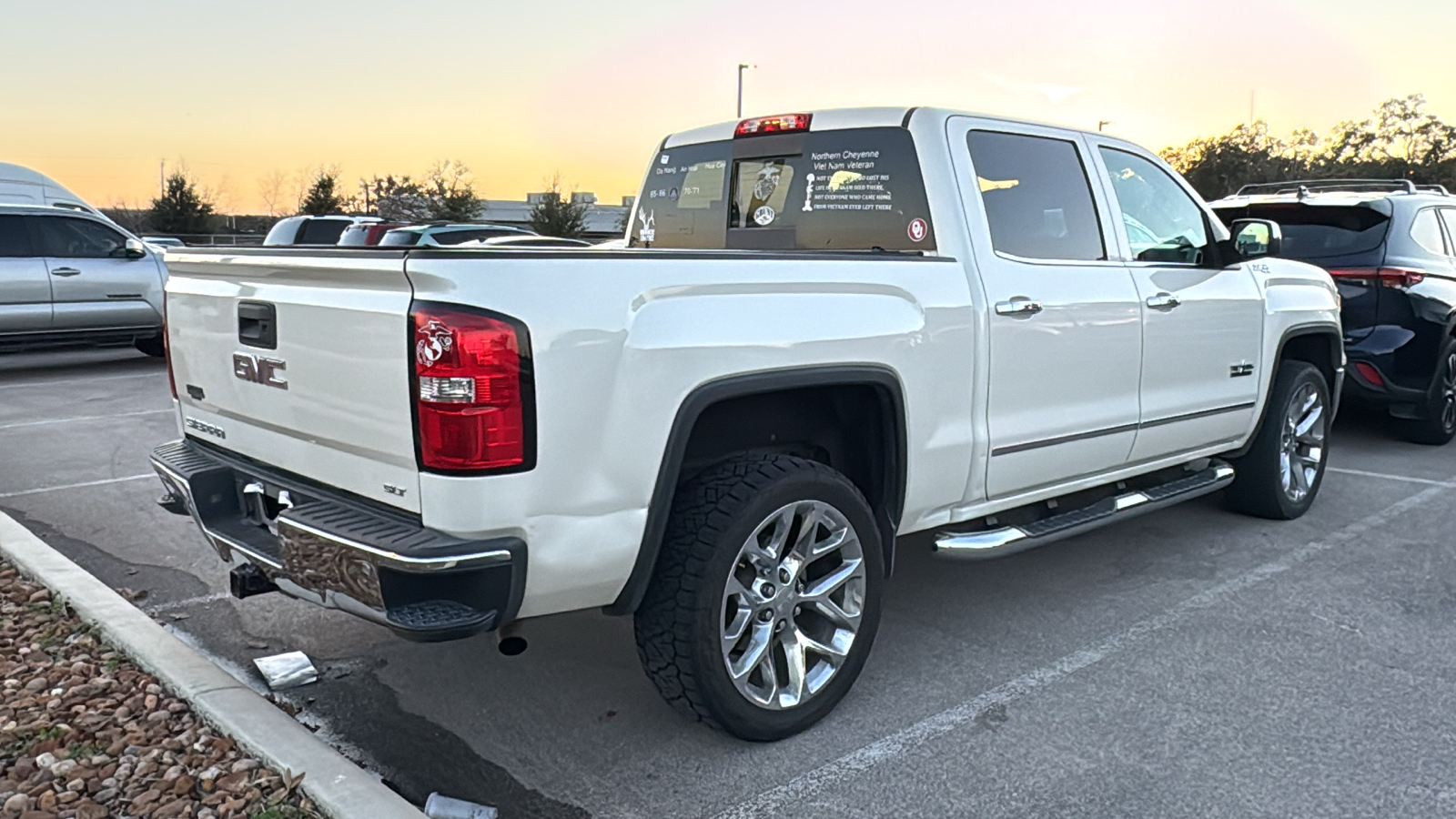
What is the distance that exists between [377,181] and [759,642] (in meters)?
63.5

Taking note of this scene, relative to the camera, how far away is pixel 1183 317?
4.94m

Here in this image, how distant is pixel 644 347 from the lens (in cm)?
298

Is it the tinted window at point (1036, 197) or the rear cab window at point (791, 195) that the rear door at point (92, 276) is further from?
the tinted window at point (1036, 197)

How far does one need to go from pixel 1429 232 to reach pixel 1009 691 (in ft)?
20.3

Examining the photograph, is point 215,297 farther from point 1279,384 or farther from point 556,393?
point 1279,384

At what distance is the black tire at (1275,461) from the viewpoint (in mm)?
5781

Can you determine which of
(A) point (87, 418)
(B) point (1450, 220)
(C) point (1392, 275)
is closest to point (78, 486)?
(A) point (87, 418)

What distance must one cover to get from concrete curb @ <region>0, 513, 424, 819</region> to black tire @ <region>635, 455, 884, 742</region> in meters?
0.80

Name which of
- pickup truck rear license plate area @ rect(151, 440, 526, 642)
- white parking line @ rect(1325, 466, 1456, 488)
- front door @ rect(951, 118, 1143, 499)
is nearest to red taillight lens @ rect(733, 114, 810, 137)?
front door @ rect(951, 118, 1143, 499)

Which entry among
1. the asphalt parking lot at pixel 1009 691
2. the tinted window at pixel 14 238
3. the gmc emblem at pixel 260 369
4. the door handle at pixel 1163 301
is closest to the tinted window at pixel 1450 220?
the asphalt parking lot at pixel 1009 691

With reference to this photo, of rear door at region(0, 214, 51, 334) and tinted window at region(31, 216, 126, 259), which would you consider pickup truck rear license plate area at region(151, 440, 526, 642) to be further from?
tinted window at region(31, 216, 126, 259)

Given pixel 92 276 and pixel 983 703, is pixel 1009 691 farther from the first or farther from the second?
pixel 92 276

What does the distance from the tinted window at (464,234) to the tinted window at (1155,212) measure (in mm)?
13232

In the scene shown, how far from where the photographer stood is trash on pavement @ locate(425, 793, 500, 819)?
2.97 m
